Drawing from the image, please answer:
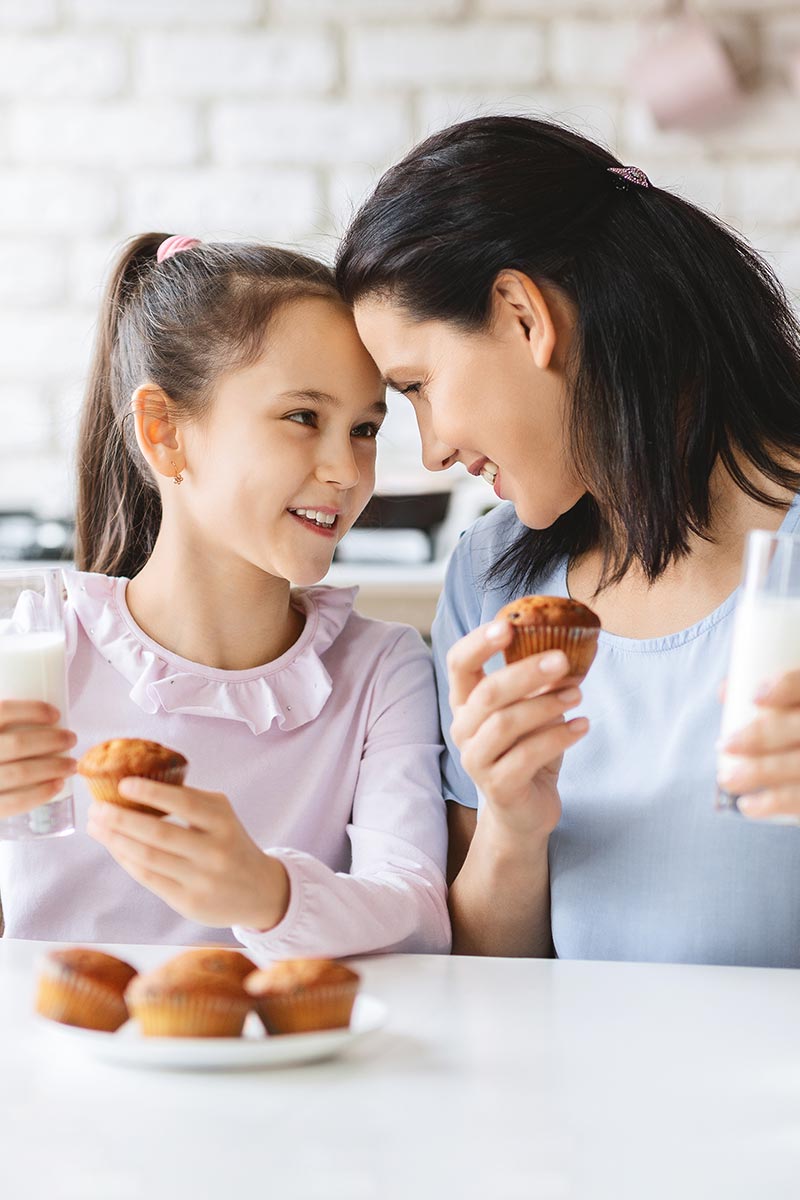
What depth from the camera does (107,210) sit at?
276 cm

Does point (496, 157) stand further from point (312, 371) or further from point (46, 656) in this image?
point (46, 656)

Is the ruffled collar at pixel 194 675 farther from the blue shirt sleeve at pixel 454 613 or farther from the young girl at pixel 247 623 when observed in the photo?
the blue shirt sleeve at pixel 454 613

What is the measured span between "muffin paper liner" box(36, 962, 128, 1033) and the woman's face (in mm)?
654

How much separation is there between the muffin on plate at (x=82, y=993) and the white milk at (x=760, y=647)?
418mm

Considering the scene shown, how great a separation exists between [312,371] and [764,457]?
449mm

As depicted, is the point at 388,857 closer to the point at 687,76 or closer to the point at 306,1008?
the point at 306,1008

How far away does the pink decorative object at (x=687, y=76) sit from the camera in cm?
261

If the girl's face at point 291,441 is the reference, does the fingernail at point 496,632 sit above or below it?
below

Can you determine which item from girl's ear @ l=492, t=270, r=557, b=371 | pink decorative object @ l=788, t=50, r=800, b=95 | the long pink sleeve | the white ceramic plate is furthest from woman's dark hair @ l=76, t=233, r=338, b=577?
pink decorative object @ l=788, t=50, r=800, b=95

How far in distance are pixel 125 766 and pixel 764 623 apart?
433 millimetres

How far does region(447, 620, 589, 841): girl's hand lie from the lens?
101cm

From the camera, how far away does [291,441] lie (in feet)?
4.50

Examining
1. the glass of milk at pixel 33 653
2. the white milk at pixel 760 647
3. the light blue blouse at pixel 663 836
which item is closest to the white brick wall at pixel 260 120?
the light blue blouse at pixel 663 836

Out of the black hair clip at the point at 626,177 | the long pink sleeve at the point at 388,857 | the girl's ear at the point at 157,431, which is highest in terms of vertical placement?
the black hair clip at the point at 626,177
